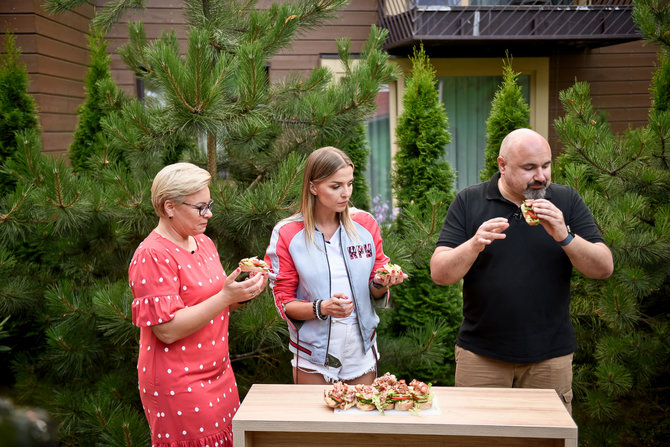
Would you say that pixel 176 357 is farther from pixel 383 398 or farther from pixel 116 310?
pixel 116 310

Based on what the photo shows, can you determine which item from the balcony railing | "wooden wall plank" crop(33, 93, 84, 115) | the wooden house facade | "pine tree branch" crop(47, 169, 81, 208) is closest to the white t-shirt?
"pine tree branch" crop(47, 169, 81, 208)

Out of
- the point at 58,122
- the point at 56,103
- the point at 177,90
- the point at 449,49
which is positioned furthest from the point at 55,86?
the point at 449,49

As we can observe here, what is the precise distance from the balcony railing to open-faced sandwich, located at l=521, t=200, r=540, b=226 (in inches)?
160

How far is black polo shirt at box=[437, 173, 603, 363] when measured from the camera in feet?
7.82

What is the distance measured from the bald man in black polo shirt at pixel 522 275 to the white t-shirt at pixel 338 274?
1.27ft

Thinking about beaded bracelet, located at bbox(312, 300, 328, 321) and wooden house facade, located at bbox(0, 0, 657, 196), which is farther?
wooden house facade, located at bbox(0, 0, 657, 196)

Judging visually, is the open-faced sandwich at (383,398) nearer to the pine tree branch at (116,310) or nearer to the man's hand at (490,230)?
the man's hand at (490,230)

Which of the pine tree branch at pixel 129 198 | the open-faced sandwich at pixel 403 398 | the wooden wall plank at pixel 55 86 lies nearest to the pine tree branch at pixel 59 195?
the pine tree branch at pixel 129 198

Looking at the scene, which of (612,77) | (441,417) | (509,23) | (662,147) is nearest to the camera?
(441,417)

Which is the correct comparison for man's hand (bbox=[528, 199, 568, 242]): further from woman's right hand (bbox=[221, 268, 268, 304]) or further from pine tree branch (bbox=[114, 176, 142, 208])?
pine tree branch (bbox=[114, 176, 142, 208])

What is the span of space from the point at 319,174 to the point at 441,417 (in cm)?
105

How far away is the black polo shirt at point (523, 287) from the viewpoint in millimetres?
2385

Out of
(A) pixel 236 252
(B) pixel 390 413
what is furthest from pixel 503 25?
(B) pixel 390 413

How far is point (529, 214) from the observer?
2264 millimetres
